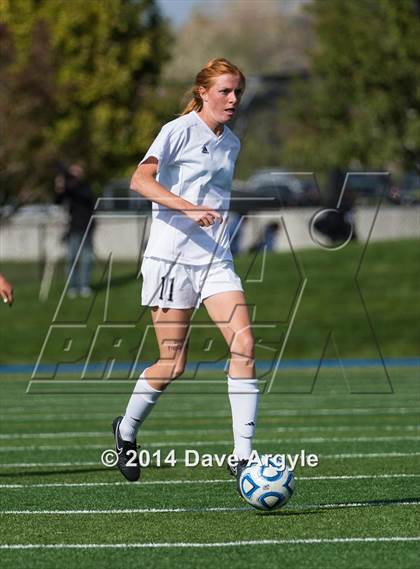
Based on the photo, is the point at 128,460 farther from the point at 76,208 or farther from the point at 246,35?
the point at 246,35

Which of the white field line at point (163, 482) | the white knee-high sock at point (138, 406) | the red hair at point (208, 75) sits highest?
the red hair at point (208, 75)

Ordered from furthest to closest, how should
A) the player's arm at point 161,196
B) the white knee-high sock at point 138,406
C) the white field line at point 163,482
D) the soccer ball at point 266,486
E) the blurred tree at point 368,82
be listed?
the blurred tree at point 368,82 → the white field line at point 163,482 → the white knee-high sock at point 138,406 → the player's arm at point 161,196 → the soccer ball at point 266,486

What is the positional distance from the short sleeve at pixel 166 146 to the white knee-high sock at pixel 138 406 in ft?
4.18

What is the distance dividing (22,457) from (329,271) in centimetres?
1607

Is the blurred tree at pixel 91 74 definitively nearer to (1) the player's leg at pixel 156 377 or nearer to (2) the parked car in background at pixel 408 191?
(2) the parked car in background at pixel 408 191

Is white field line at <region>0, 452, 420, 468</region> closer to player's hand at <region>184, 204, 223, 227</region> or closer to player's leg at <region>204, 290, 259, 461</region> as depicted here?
→ player's leg at <region>204, 290, 259, 461</region>

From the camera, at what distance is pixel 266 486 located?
22.0 feet

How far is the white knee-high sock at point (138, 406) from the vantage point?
25.9ft

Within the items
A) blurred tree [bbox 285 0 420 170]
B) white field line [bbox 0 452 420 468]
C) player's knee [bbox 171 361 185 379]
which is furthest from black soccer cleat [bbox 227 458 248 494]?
blurred tree [bbox 285 0 420 170]

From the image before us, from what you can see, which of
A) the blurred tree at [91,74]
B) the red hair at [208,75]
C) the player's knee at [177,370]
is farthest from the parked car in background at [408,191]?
the red hair at [208,75]

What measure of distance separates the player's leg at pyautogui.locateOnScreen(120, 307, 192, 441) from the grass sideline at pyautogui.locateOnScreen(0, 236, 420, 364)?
11.5 m

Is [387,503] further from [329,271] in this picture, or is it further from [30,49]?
[30,49]

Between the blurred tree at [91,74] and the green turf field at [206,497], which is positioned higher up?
the green turf field at [206,497]

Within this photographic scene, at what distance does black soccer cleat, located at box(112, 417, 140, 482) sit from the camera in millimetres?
7938
